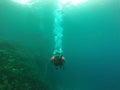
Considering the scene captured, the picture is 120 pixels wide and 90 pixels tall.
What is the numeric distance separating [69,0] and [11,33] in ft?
20.6

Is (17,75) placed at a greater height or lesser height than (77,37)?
lesser

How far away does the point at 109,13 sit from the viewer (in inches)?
936

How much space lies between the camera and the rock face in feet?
35.5

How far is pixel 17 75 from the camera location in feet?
37.9

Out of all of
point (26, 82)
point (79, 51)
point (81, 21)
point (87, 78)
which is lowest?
point (26, 82)

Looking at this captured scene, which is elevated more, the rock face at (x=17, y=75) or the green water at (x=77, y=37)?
the green water at (x=77, y=37)

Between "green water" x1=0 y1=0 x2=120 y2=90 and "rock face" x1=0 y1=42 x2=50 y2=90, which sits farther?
"green water" x1=0 y1=0 x2=120 y2=90

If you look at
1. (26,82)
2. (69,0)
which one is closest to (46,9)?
(69,0)

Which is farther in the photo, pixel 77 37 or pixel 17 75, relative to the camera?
pixel 77 37

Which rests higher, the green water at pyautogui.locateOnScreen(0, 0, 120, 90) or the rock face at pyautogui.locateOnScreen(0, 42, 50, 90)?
the green water at pyautogui.locateOnScreen(0, 0, 120, 90)

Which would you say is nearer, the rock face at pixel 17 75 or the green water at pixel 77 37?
the rock face at pixel 17 75

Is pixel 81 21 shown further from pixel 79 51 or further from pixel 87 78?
pixel 87 78

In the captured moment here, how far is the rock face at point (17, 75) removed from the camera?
10.8 m

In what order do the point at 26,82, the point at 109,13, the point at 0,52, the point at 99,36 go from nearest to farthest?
the point at 26,82
the point at 0,52
the point at 109,13
the point at 99,36
